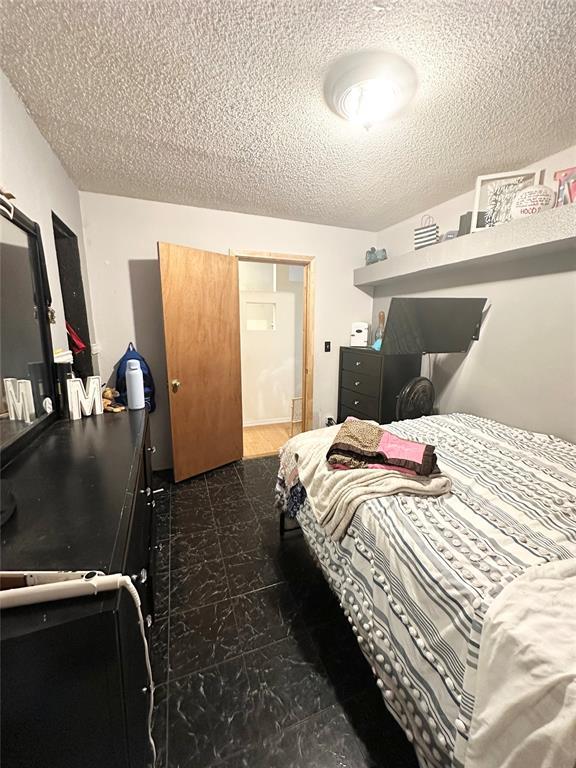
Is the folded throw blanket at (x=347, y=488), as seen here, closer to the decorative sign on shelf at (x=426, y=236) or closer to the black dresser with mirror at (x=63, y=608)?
the black dresser with mirror at (x=63, y=608)

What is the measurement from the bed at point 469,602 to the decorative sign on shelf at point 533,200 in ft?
4.81

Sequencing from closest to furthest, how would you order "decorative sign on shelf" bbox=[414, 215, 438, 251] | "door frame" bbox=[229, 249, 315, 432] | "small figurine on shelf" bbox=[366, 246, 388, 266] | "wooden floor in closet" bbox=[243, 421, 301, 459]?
"decorative sign on shelf" bbox=[414, 215, 438, 251] < "door frame" bbox=[229, 249, 315, 432] < "small figurine on shelf" bbox=[366, 246, 388, 266] < "wooden floor in closet" bbox=[243, 421, 301, 459]

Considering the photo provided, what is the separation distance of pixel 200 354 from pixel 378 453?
188 centimetres

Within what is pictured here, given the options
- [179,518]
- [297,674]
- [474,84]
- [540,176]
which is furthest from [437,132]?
[179,518]

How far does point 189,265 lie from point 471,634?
2713 millimetres

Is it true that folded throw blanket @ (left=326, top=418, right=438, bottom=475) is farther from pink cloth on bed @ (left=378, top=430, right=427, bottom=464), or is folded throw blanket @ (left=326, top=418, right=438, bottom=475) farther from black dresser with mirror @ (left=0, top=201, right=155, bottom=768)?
black dresser with mirror @ (left=0, top=201, right=155, bottom=768)

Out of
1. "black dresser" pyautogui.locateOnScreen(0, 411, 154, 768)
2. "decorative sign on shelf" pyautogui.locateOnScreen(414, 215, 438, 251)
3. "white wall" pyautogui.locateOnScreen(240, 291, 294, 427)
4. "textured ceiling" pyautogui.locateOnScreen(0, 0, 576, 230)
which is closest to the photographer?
"black dresser" pyautogui.locateOnScreen(0, 411, 154, 768)

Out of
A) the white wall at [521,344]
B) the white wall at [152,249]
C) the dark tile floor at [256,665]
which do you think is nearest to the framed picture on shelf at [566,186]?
the white wall at [521,344]

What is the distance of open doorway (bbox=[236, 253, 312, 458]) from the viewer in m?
4.10

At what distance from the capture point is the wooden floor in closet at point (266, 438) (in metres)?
3.50

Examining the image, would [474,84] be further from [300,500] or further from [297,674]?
[297,674]

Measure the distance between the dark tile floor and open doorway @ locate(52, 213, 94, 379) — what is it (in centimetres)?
143

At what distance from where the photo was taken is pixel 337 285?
337cm

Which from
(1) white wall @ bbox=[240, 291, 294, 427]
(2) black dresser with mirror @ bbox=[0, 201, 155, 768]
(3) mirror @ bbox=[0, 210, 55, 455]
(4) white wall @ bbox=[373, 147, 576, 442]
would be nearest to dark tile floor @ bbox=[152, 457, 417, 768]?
(2) black dresser with mirror @ bbox=[0, 201, 155, 768]
